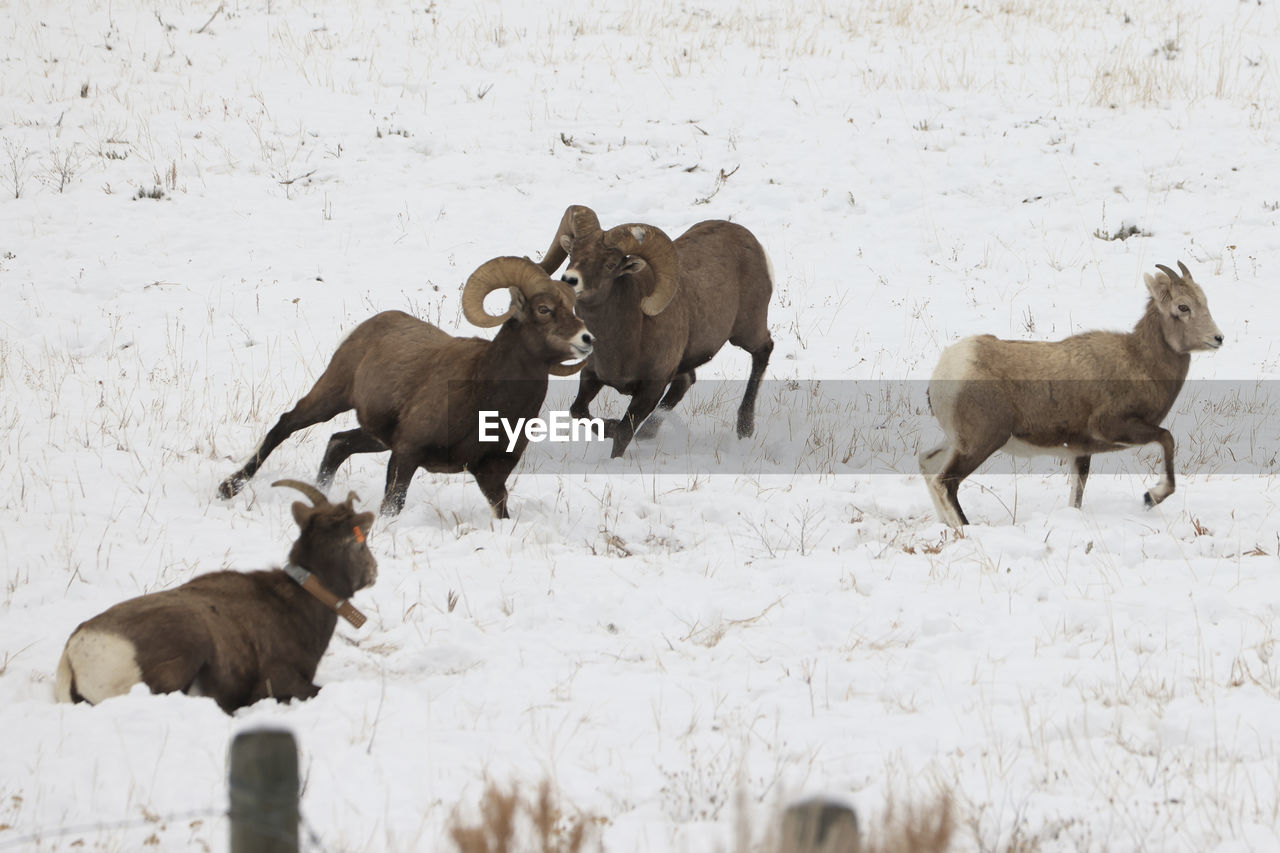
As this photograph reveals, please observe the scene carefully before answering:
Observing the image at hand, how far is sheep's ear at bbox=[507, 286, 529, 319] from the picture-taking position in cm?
795

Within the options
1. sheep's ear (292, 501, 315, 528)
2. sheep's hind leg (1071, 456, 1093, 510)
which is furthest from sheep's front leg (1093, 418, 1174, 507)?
sheep's ear (292, 501, 315, 528)

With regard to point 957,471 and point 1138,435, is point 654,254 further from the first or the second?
point 1138,435

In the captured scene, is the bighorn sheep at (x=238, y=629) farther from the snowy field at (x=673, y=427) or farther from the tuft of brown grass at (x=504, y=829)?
the tuft of brown grass at (x=504, y=829)

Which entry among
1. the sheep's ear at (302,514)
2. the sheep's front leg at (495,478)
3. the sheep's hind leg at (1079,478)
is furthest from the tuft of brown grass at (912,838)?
the sheep's hind leg at (1079,478)

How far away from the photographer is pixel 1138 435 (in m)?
8.18

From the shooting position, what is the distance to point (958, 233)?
14844mm

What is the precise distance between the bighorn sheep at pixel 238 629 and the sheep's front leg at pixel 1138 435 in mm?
5036

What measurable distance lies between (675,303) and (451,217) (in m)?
5.89

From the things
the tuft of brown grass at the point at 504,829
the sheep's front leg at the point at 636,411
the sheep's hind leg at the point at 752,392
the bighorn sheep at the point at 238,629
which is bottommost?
the sheep's hind leg at the point at 752,392

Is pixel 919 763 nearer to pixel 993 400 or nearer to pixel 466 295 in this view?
pixel 993 400

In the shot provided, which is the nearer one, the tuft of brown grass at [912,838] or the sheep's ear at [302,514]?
the tuft of brown grass at [912,838]

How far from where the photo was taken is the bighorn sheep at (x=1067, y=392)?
26.5 ft

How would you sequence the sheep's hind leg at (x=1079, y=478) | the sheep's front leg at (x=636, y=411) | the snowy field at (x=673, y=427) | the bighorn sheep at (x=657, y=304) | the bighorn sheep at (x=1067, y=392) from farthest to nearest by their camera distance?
the sheep's front leg at (x=636, y=411) → the bighorn sheep at (x=657, y=304) → the sheep's hind leg at (x=1079, y=478) → the bighorn sheep at (x=1067, y=392) → the snowy field at (x=673, y=427)

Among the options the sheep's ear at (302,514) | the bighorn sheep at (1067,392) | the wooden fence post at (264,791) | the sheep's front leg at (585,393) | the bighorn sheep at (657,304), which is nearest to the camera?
the wooden fence post at (264,791)
